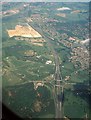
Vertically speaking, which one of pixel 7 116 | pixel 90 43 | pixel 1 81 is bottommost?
pixel 90 43

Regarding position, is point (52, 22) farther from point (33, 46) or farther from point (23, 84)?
point (23, 84)

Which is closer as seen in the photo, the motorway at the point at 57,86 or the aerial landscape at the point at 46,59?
the motorway at the point at 57,86

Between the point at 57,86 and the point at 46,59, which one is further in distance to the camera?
the point at 46,59

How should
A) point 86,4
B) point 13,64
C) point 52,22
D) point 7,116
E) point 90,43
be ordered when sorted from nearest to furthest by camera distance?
point 7,116, point 13,64, point 90,43, point 52,22, point 86,4

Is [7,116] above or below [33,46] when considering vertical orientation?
above

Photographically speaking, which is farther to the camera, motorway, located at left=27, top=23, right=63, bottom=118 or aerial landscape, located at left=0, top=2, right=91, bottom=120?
aerial landscape, located at left=0, top=2, right=91, bottom=120

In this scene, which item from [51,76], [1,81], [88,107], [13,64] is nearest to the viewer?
[88,107]

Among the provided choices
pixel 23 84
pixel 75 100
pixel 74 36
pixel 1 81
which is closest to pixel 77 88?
pixel 75 100

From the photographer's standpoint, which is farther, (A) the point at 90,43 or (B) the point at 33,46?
(A) the point at 90,43
